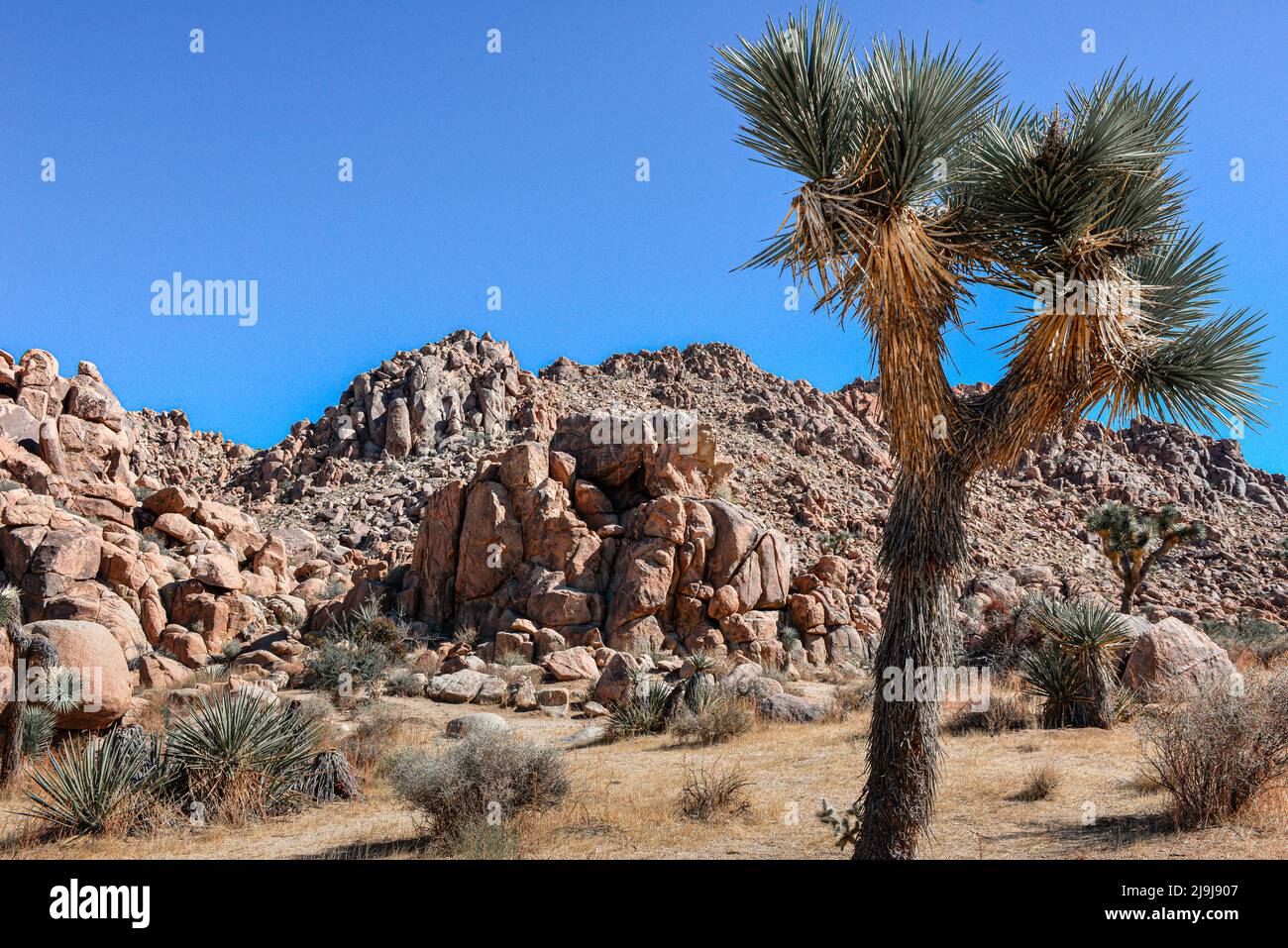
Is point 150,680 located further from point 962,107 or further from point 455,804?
point 962,107

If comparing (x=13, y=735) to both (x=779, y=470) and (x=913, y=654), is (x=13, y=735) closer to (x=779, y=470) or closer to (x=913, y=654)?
(x=913, y=654)

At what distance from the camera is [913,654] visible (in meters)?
5.94

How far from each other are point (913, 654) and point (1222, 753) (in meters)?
3.22

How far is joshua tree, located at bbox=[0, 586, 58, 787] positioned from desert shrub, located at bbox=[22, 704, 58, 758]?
0.12 metres

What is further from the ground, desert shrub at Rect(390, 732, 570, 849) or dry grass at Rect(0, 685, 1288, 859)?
desert shrub at Rect(390, 732, 570, 849)

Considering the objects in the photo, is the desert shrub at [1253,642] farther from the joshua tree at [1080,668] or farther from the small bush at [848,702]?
the small bush at [848,702]

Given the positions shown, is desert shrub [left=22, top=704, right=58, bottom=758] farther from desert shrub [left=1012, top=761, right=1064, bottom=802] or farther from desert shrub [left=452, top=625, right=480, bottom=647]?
desert shrub [left=452, top=625, right=480, bottom=647]

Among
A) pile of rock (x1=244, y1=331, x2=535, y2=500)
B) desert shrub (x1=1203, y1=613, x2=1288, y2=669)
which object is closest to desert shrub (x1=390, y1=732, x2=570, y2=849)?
desert shrub (x1=1203, y1=613, x2=1288, y2=669)

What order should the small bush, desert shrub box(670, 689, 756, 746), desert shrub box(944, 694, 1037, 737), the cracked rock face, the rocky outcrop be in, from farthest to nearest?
1. the cracked rock face
2. the small bush
3. desert shrub box(670, 689, 756, 746)
4. the rocky outcrop
5. desert shrub box(944, 694, 1037, 737)

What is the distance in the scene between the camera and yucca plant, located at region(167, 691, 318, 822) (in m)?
8.24

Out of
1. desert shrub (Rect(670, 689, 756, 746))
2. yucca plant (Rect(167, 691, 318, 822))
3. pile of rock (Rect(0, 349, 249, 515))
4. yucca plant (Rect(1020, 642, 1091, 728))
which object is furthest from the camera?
pile of rock (Rect(0, 349, 249, 515))

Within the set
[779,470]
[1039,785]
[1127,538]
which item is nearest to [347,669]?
[1039,785]

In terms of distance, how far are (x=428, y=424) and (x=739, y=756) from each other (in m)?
41.2
